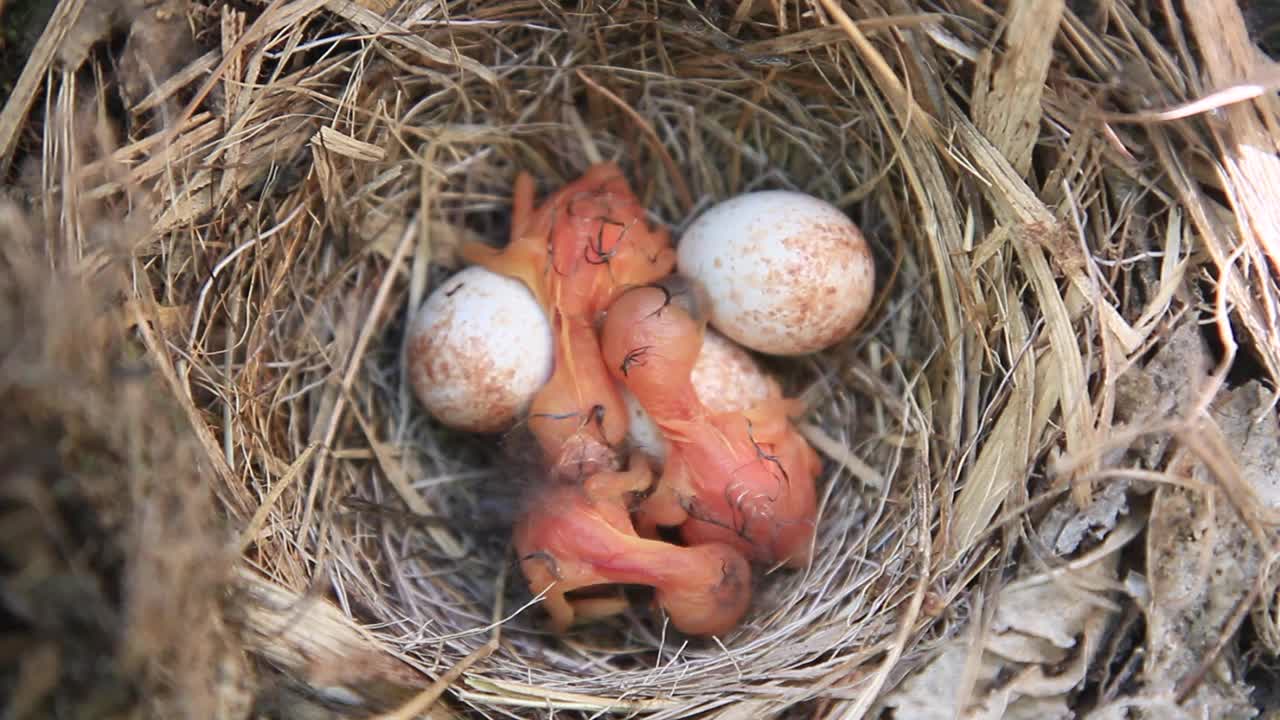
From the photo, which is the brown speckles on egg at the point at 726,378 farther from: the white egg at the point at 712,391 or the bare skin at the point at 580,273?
the bare skin at the point at 580,273

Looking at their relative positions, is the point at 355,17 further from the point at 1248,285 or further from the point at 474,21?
the point at 1248,285

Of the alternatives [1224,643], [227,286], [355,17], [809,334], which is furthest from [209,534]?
[1224,643]

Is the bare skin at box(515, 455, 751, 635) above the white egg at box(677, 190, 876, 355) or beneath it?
beneath

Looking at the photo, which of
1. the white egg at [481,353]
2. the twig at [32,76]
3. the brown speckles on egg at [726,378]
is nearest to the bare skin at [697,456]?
the brown speckles on egg at [726,378]

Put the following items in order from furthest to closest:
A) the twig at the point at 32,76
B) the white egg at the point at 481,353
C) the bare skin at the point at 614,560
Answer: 1. the white egg at the point at 481,353
2. the bare skin at the point at 614,560
3. the twig at the point at 32,76

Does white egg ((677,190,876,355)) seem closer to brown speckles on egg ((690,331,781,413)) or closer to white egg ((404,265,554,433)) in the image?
brown speckles on egg ((690,331,781,413))

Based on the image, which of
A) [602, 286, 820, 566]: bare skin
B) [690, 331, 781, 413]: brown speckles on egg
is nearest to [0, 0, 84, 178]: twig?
[602, 286, 820, 566]: bare skin
